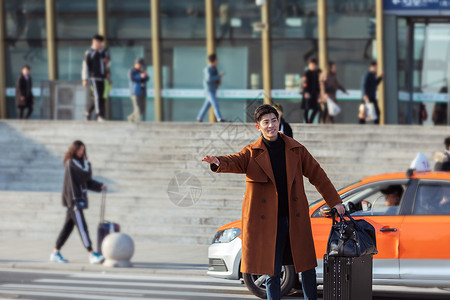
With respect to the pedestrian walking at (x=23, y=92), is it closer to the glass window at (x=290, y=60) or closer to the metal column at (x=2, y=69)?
the metal column at (x=2, y=69)

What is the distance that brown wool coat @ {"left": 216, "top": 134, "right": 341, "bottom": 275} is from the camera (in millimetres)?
7016

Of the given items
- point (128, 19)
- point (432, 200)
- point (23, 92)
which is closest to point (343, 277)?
point (432, 200)

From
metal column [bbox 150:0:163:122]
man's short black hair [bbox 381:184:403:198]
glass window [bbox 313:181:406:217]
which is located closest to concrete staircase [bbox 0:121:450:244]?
glass window [bbox 313:181:406:217]

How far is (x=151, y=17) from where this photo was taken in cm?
2848

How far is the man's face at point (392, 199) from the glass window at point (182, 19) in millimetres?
18908

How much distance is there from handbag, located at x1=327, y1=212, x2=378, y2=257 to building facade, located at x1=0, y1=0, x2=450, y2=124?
759 inches

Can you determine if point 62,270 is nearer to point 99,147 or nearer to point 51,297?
point 51,297

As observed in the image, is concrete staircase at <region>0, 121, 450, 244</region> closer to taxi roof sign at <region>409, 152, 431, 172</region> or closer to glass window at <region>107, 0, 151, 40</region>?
taxi roof sign at <region>409, 152, 431, 172</region>

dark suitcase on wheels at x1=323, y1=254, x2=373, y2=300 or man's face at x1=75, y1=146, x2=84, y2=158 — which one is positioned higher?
man's face at x1=75, y1=146, x2=84, y2=158

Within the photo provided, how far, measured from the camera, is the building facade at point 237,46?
27.1m

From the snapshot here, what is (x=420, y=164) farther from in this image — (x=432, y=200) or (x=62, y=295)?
(x=62, y=295)

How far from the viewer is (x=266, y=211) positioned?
7031 millimetres

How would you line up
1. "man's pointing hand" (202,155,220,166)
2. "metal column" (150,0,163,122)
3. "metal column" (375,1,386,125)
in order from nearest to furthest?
"man's pointing hand" (202,155,220,166) < "metal column" (375,1,386,125) < "metal column" (150,0,163,122)

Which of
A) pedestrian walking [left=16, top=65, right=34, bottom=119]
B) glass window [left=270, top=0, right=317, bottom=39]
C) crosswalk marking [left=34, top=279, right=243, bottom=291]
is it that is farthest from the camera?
glass window [left=270, top=0, right=317, bottom=39]
